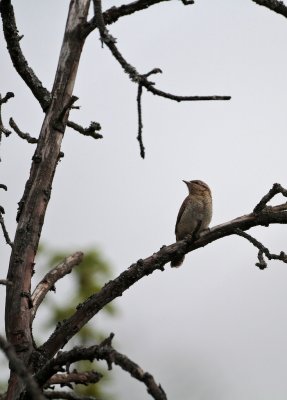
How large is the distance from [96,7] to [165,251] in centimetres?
216

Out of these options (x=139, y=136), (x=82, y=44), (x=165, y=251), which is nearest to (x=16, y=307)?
(x=165, y=251)

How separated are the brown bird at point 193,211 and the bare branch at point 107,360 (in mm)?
5930

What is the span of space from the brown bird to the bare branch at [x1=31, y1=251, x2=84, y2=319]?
11.7 ft

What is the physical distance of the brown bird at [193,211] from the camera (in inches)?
437

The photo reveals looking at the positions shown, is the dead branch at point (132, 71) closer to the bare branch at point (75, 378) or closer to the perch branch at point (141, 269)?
the perch branch at point (141, 269)

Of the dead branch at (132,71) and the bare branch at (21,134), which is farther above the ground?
the bare branch at (21,134)

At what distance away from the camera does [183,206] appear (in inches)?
453

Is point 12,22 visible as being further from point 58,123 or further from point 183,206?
point 183,206

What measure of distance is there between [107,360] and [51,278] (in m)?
2.41

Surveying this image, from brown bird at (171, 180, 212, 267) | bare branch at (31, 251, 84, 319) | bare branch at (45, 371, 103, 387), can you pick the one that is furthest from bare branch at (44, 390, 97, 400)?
brown bird at (171, 180, 212, 267)

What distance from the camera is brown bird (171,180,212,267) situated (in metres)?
11.1

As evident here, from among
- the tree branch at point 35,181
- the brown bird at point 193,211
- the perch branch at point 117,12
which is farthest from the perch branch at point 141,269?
the brown bird at point 193,211

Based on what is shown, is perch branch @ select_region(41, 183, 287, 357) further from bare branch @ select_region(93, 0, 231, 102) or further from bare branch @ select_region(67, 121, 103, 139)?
bare branch @ select_region(93, 0, 231, 102)

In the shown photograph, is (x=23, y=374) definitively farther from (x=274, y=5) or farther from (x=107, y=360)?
(x=274, y=5)
